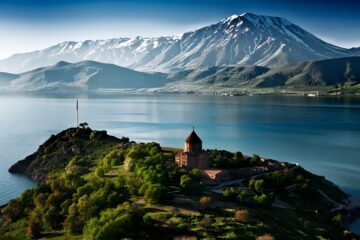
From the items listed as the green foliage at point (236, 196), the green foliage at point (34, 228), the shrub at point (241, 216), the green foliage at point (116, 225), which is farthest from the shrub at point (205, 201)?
the green foliage at point (34, 228)

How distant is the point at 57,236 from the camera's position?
40.4m

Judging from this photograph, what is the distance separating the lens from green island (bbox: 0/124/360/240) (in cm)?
3534

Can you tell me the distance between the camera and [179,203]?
42031 mm

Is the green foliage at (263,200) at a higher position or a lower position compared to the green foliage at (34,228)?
higher

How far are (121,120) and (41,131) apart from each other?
1408 inches

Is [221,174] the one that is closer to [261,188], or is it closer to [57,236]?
[261,188]

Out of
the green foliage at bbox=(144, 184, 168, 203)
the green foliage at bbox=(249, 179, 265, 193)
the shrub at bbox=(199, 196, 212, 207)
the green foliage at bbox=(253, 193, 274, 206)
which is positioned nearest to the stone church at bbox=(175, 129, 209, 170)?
Result: the green foliage at bbox=(249, 179, 265, 193)

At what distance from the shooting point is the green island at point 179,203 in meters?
35.3

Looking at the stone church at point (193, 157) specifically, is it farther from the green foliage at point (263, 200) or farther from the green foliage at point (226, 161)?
the green foliage at point (263, 200)

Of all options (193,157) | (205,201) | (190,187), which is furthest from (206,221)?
(193,157)

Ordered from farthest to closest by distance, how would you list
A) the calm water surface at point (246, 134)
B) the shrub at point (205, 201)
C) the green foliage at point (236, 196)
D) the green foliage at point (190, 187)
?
the calm water surface at point (246, 134) → the green foliage at point (236, 196) → the green foliage at point (190, 187) → the shrub at point (205, 201)

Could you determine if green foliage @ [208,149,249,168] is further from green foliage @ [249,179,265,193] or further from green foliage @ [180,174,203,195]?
green foliage @ [180,174,203,195]

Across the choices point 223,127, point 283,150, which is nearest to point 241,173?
point 283,150

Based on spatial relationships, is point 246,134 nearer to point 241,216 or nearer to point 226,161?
point 226,161
